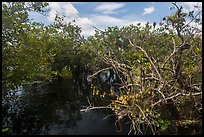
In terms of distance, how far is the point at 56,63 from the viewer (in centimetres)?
3831

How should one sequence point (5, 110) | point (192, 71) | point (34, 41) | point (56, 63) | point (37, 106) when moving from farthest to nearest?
point (56, 63) < point (37, 106) < point (5, 110) < point (34, 41) < point (192, 71)

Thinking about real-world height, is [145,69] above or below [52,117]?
above

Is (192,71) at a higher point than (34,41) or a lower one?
lower

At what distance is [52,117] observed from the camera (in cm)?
2011

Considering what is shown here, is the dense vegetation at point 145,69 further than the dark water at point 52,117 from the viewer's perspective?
No

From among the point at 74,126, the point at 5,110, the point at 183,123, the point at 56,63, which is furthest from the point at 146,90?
the point at 56,63

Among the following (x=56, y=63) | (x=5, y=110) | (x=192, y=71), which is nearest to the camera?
(x=192, y=71)

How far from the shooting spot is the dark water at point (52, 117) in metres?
16.8

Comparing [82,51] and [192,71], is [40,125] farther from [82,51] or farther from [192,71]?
[82,51]

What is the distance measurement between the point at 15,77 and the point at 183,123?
9.22m

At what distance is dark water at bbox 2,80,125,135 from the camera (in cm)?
1680

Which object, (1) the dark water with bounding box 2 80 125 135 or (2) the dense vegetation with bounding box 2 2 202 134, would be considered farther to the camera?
(1) the dark water with bounding box 2 80 125 135

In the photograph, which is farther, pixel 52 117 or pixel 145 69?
pixel 52 117

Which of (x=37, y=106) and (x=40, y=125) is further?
(x=37, y=106)
